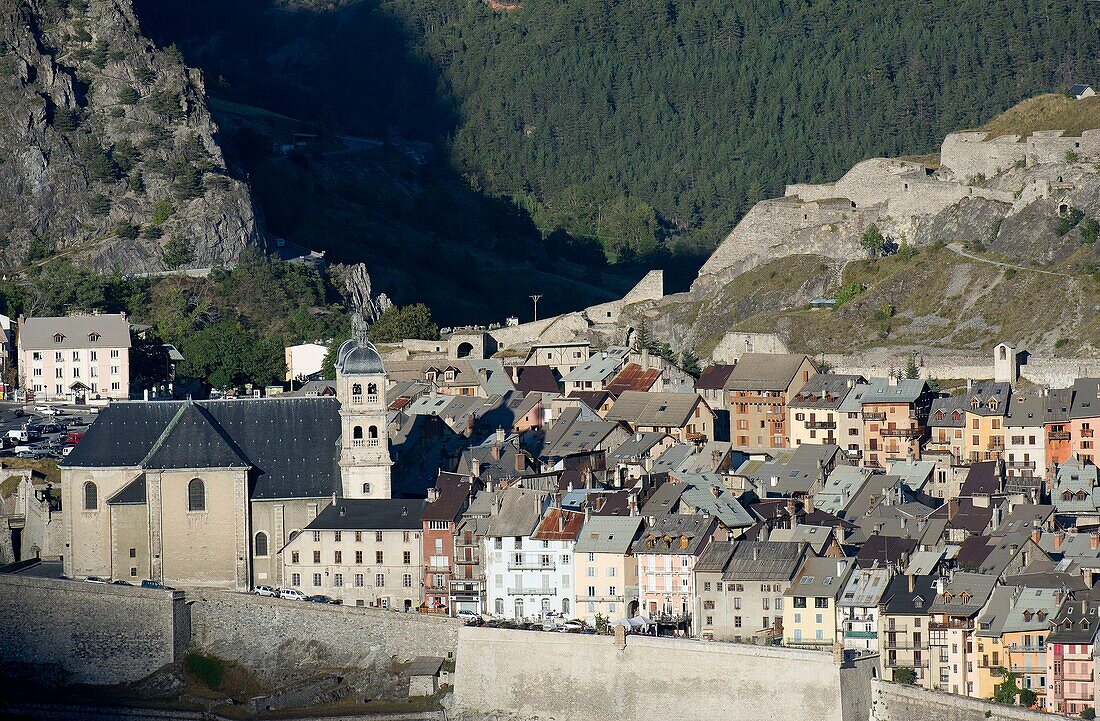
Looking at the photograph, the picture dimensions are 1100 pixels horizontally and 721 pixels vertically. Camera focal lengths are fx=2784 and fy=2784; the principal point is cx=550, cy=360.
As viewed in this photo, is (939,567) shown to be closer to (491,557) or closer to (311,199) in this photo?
(491,557)

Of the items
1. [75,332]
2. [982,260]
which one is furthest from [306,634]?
[982,260]

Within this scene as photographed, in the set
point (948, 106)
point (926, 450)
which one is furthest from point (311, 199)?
point (926, 450)

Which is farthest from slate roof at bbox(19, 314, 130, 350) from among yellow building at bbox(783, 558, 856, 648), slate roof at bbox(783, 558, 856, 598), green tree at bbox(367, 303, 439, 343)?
yellow building at bbox(783, 558, 856, 648)

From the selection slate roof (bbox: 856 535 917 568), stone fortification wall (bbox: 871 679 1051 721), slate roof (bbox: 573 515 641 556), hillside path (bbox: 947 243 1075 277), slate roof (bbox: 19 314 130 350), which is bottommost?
stone fortification wall (bbox: 871 679 1051 721)

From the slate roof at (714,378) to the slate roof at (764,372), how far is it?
45cm

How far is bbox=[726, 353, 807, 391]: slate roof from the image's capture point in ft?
366

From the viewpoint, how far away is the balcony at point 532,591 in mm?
88938

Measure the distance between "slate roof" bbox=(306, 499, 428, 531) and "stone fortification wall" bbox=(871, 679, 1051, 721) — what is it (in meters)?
18.7

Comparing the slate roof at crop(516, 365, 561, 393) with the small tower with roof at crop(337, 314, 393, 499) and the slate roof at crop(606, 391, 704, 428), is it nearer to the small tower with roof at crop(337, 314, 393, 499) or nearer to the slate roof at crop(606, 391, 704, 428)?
the slate roof at crop(606, 391, 704, 428)

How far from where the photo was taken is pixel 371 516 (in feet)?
305

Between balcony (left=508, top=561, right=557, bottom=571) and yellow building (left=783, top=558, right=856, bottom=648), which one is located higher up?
balcony (left=508, top=561, right=557, bottom=571)

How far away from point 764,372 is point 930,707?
35.5 meters

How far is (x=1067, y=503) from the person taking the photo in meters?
94.2

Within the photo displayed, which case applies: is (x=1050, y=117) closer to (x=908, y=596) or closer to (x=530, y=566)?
(x=530, y=566)
